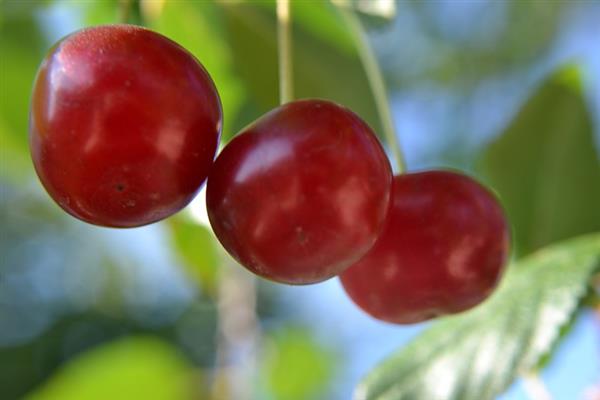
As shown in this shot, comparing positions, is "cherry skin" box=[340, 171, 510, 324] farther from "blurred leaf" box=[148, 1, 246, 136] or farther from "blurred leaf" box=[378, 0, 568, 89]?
"blurred leaf" box=[378, 0, 568, 89]

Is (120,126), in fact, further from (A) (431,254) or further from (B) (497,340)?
(B) (497,340)

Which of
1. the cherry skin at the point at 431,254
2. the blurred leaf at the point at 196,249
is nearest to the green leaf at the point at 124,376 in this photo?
the blurred leaf at the point at 196,249

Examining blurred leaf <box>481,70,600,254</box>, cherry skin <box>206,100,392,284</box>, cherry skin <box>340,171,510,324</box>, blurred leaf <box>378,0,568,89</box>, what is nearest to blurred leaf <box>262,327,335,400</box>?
blurred leaf <box>481,70,600,254</box>

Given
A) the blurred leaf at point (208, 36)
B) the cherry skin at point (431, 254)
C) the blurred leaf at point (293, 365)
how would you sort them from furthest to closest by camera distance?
1. the blurred leaf at point (293, 365)
2. the blurred leaf at point (208, 36)
3. the cherry skin at point (431, 254)

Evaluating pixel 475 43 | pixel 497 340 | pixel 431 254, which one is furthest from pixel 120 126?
pixel 475 43

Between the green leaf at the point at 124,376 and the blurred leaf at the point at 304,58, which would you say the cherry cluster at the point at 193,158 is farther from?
the green leaf at the point at 124,376

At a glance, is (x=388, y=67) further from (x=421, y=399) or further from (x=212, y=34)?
(x=421, y=399)

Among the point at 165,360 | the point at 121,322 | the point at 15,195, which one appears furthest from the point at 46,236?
the point at 165,360
